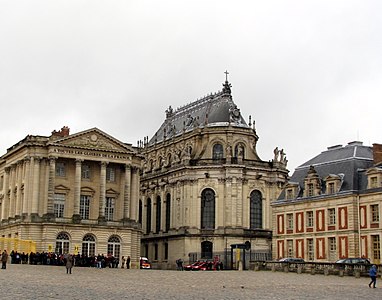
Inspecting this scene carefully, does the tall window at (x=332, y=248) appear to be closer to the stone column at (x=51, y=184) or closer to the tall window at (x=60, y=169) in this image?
the stone column at (x=51, y=184)

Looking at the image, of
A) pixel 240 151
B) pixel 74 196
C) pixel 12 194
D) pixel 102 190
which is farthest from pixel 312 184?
pixel 12 194

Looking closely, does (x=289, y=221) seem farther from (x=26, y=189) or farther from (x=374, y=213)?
(x=26, y=189)

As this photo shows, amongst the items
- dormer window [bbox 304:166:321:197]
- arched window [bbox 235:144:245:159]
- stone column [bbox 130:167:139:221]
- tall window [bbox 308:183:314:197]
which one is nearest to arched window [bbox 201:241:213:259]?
stone column [bbox 130:167:139:221]

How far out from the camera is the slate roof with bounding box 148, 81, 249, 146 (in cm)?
8731

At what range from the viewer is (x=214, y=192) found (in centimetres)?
8194

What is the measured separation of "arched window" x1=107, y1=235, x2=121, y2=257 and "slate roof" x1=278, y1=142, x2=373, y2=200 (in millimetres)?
19172

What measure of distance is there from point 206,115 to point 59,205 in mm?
24612

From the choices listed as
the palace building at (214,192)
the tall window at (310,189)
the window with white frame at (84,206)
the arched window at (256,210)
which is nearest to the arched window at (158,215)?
the palace building at (214,192)

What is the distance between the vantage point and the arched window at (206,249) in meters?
80.9

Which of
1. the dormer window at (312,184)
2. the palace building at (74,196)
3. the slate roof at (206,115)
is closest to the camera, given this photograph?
the dormer window at (312,184)

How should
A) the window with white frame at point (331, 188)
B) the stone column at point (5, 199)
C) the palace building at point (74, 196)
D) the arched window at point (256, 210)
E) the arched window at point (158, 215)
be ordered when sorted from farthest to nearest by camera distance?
the arched window at point (158, 215) < the arched window at point (256, 210) < the stone column at point (5, 199) < the palace building at point (74, 196) < the window with white frame at point (331, 188)

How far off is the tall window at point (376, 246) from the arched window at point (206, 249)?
3118cm

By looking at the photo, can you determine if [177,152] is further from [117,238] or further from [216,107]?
[117,238]

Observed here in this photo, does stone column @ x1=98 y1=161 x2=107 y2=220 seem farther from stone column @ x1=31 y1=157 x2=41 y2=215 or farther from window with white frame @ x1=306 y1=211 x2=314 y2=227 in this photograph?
window with white frame @ x1=306 y1=211 x2=314 y2=227
